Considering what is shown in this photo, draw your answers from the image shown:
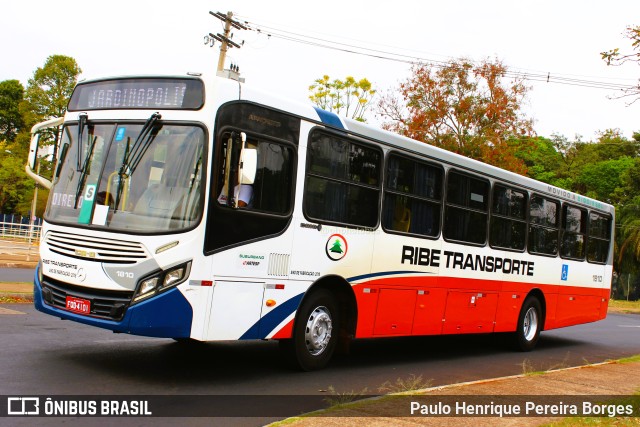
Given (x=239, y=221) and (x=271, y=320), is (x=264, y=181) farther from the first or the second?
(x=271, y=320)

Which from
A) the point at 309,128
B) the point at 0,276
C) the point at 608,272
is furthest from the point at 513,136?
the point at 309,128

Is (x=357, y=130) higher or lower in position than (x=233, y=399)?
higher

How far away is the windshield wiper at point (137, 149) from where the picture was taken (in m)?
7.80

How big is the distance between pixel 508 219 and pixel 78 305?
28.1 feet

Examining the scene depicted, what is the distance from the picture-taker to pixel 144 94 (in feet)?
26.6

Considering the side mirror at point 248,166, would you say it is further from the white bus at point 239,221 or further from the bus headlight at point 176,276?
the bus headlight at point 176,276

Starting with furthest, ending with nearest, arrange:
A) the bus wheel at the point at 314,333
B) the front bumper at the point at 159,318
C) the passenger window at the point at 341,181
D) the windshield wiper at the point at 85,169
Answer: the passenger window at the point at 341,181 < the bus wheel at the point at 314,333 < the windshield wiper at the point at 85,169 < the front bumper at the point at 159,318

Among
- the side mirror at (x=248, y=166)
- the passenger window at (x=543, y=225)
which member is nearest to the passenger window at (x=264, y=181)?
the side mirror at (x=248, y=166)

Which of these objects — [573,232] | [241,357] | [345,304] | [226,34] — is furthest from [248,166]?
[226,34]

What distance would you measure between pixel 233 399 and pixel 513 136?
28359 millimetres

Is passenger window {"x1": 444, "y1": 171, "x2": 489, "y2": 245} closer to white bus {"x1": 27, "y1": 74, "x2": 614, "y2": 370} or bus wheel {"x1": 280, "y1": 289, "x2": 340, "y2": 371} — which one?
white bus {"x1": 27, "y1": 74, "x2": 614, "y2": 370}

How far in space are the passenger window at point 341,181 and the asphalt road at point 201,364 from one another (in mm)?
2088

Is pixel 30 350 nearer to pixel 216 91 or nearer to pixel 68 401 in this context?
pixel 68 401

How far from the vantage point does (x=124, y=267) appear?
24.6 ft
